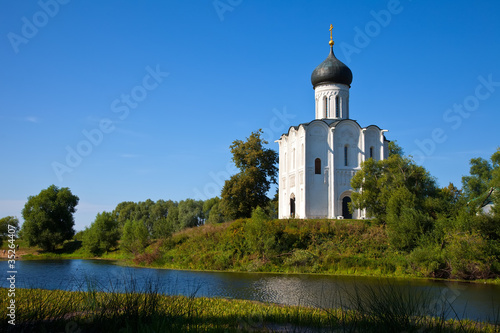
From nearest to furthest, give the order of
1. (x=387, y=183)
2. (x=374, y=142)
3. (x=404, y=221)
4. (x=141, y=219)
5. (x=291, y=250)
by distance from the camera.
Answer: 1. (x=404, y=221)
2. (x=291, y=250)
3. (x=387, y=183)
4. (x=374, y=142)
5. (x=141, y=219)

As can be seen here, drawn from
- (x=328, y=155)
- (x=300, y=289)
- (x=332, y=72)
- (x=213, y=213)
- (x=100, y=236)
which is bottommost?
(x=300, y=289)

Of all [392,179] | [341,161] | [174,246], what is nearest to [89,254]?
[174,246]

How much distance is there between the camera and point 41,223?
47.9 metres

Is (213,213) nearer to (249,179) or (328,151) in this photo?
→ (249,179)

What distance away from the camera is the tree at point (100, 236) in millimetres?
47750

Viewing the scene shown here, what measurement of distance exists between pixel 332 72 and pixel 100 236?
3022 cm

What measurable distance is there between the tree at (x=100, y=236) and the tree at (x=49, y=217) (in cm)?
343

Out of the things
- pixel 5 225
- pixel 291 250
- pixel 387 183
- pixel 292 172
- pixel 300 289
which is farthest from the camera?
pixel 5 225

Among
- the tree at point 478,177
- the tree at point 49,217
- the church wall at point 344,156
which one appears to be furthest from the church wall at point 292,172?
the tree at point 49,217

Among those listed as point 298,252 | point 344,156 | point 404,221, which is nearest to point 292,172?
point 344,156

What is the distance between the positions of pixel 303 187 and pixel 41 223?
100 feet

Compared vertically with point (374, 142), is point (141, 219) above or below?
below

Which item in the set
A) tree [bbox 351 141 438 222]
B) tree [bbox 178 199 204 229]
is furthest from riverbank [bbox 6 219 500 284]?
tree [bbox 178 199 204 229]

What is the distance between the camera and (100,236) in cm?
4784
